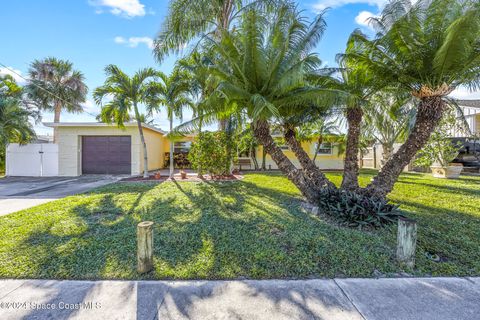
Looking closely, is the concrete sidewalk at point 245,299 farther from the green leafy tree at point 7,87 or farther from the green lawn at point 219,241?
the green leafy tree at point 7,87

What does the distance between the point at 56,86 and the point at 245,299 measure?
24707 millimetres

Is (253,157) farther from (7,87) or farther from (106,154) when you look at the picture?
(7,87)

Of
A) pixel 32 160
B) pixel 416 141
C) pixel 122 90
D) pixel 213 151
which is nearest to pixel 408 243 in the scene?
pixel 416 141

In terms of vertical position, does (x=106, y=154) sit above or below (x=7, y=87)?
below

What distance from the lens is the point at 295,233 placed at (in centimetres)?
455

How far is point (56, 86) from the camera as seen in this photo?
1992 centimetres

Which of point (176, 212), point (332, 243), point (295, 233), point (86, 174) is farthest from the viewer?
point (86, 174)

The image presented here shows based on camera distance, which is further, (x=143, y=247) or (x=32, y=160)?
(x=32, y=160)

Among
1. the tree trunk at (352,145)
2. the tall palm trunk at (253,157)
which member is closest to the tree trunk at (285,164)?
the tree trunk at (352,145)

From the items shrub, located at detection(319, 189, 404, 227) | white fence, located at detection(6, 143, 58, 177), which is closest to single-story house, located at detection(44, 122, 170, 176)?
white fence, located at detection(6, 143, 58, 177)

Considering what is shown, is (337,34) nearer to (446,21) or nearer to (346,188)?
(446,21)

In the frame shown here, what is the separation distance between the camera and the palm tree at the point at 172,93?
10734mm

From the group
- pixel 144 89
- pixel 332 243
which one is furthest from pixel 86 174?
pixel 332 243

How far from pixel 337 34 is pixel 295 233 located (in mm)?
6761
